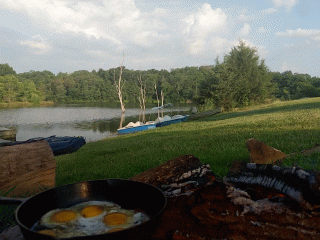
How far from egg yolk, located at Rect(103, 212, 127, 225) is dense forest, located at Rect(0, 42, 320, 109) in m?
28.0

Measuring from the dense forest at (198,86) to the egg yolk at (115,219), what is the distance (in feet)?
91.7

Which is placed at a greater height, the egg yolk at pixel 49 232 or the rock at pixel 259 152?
the egg yolk at pixel 49 232

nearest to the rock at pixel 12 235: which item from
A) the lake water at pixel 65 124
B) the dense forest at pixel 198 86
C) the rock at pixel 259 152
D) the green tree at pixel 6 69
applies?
the rock at pixel 259 152

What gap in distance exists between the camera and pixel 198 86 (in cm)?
3322

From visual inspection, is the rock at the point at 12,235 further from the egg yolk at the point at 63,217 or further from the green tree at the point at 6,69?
the green tree at the point at 6,69

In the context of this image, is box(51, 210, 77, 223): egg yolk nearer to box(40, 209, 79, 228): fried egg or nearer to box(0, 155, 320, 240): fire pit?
box(40, 209, 79, 228): fried egg

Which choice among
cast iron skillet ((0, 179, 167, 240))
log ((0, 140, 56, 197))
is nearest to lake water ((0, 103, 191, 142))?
log ((0, 140, 56, 197))

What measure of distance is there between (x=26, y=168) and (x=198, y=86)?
31165 millimetres

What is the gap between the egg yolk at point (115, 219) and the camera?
133 cm

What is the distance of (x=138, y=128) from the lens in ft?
74.4

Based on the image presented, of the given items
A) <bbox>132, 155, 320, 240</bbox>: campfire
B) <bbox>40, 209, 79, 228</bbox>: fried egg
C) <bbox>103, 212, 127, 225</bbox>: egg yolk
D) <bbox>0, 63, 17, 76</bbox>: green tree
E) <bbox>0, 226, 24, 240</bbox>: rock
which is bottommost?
<bbox>0, 226, 24, 240</bbox>: rock

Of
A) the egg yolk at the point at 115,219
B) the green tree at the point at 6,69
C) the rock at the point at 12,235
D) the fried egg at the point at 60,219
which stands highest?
the green tree at the point at 6,69

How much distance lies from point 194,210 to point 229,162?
294 cm

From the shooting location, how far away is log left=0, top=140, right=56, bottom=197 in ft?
10.2
